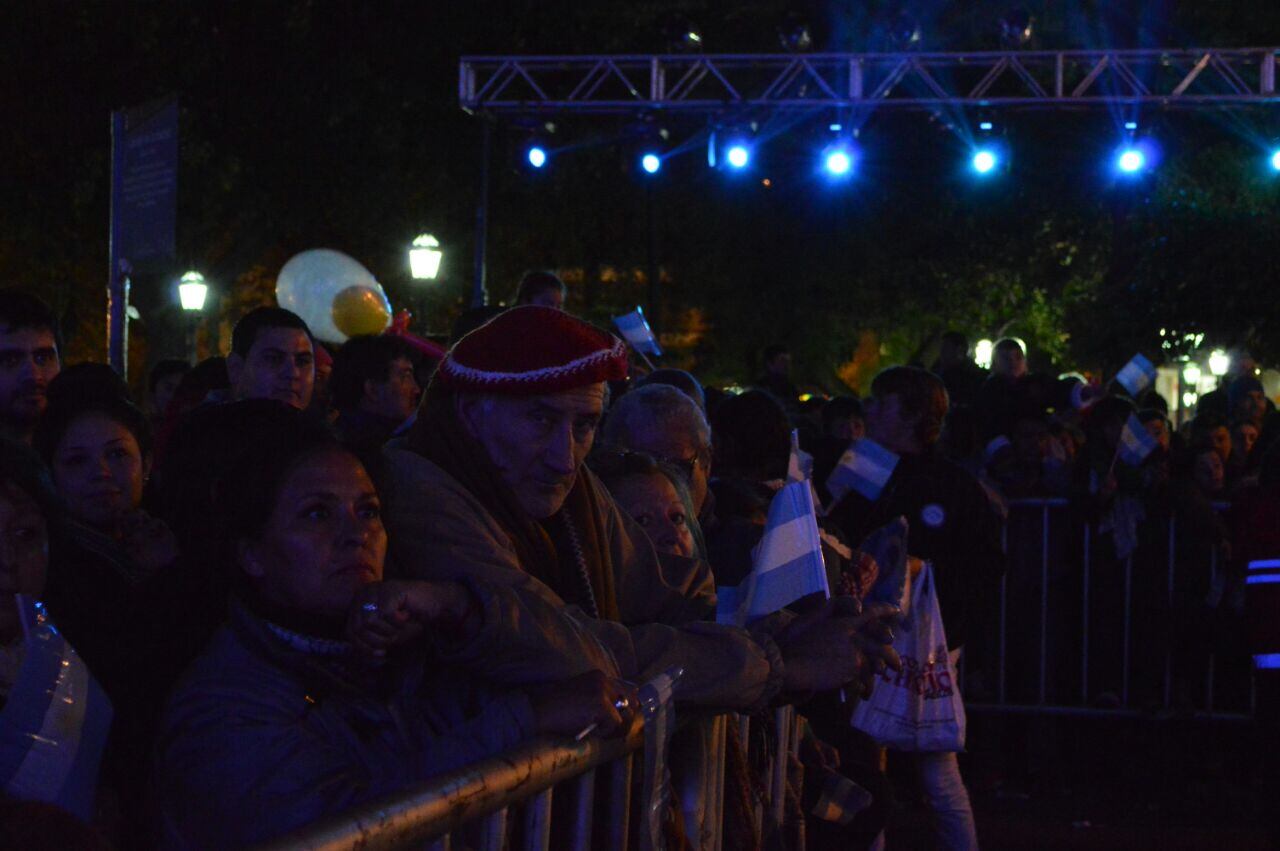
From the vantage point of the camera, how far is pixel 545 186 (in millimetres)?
30031

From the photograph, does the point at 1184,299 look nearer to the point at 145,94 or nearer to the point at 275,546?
the point at 145,94

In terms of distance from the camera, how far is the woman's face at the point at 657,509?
168 inches

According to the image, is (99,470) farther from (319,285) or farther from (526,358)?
(319,285)

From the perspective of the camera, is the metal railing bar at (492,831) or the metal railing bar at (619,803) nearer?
the metal railing bar at (492,831)

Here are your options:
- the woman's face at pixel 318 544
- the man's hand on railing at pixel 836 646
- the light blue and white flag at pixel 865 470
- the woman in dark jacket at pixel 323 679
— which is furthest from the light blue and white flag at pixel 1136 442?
the woman's face at pixel 318 544

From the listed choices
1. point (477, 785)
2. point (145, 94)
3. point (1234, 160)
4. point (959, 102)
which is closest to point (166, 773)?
point (477, 785)

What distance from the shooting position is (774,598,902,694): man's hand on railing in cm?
360

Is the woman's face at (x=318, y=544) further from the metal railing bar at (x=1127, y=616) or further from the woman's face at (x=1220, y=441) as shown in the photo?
the woman's face at (x=1220, y=441)

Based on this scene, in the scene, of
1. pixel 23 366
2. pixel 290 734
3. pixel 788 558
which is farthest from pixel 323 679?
pixel 23 366

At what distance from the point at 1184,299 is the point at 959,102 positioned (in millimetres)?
3078

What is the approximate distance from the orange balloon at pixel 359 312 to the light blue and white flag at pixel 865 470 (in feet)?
15.4

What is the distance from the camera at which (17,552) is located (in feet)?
8.97

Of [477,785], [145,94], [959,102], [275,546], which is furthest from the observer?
[145,94]

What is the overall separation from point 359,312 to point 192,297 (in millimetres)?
10955
